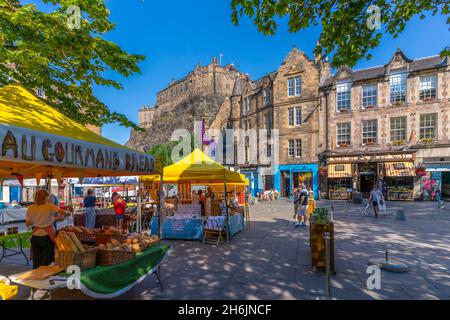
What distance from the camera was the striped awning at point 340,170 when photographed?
27594 mm

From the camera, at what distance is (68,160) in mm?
3691

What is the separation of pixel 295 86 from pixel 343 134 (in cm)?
803

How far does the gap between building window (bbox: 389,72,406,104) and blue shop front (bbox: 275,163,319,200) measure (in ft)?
32.3

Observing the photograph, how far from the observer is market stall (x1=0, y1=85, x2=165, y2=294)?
318 centimetres

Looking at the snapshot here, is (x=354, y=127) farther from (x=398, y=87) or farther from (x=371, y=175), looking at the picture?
(x=398, y=87)

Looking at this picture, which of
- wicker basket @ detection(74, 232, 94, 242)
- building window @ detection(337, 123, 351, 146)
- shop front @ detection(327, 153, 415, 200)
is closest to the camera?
wicker basket @ detection(74, 232, 94, 242)

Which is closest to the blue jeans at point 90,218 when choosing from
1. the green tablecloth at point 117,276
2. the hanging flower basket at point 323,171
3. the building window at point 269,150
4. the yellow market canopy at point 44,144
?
the yellow market canopy at point 44,144

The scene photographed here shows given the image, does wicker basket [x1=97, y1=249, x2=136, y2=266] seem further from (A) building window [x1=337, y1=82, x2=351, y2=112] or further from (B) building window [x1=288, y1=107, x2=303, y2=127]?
(B) building window [x1=288, y1=107, x2=303, y2=127]

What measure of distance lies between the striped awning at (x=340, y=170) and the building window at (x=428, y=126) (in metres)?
6.77

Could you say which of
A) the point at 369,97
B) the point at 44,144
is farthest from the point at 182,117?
the point at 44,144

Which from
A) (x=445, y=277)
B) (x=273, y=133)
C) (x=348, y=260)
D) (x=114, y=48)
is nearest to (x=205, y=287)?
(x=348, y=260)

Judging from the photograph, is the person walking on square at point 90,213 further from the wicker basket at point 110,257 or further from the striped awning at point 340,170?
the striped awning at point 340,170

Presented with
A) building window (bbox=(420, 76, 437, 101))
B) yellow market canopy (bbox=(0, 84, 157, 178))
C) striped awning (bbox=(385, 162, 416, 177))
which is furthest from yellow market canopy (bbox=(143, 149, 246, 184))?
building window (bbox=(420, 76, 437, 101))

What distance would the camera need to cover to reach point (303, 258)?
7312 mm
